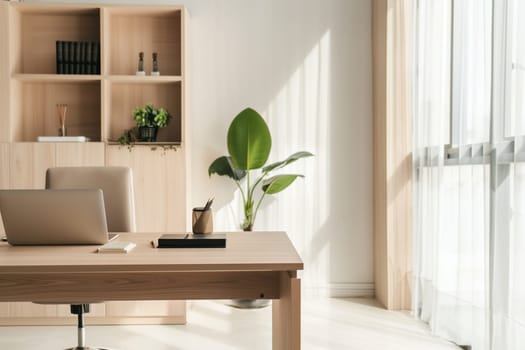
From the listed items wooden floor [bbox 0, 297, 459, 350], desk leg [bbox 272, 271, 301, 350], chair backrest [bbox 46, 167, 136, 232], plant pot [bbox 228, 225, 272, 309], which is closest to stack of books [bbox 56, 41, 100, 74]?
chair backrest [bbox 46, 167, 136, 232]

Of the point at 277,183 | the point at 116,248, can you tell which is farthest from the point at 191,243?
the point at 277,183

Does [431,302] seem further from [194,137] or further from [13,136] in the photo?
[13,136]

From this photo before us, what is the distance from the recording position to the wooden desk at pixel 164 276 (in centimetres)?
172

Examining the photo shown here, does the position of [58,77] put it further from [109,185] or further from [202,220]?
[202,220]

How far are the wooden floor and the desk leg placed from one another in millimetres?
1268

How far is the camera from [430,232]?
3.39 m

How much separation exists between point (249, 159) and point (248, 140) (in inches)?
5.3

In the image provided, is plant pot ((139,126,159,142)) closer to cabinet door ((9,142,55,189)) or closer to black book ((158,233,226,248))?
cabinet door ((9,142,55,189))

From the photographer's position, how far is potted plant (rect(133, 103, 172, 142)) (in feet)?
12.7

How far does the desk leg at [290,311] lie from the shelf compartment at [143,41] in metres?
2.68

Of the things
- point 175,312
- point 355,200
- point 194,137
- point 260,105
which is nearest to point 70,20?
point 194,137

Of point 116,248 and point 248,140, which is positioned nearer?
point 116,248

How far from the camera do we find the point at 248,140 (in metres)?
3.91

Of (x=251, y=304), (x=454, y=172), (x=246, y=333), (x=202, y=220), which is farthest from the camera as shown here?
(x=251, y=304)
